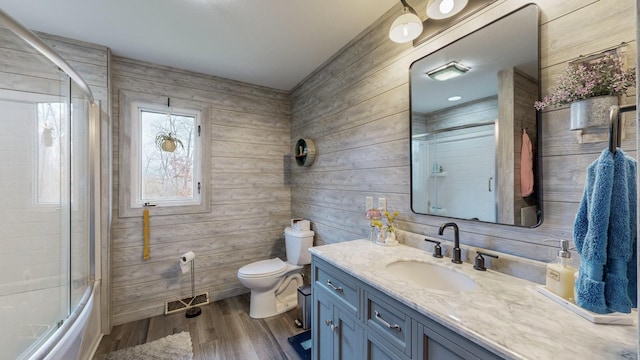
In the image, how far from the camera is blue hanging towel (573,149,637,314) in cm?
62

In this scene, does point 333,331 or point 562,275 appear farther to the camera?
point 333,331

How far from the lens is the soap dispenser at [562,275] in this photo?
821 millimetres

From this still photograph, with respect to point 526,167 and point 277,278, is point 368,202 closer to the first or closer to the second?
point 526,167

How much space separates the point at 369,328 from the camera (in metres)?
1.09

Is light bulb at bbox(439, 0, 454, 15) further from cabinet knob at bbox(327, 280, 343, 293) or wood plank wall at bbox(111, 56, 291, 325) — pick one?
wood plank wall at bbox(111, 56, 291, 325)

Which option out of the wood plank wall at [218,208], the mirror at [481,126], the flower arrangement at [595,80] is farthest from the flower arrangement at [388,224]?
the wood plank wall at [218,208]

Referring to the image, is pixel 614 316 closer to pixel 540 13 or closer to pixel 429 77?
pixel 540 13

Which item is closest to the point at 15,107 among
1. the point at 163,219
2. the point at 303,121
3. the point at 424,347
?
the point at 163,219

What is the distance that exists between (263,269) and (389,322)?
1.58m

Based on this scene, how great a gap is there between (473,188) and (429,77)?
0.69m

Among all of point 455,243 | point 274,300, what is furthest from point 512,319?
point 274,300

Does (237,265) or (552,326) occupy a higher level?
(552,326)

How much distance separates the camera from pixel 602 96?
2.62 feet

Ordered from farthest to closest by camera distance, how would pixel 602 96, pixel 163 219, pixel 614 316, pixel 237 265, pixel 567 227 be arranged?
pixel 237 265 < pixel 163 219 < pixel 567 227 < pixel 602 96 < pixel 614 316
